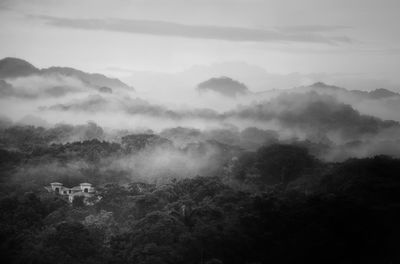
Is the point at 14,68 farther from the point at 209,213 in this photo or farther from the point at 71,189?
the point at 209,213

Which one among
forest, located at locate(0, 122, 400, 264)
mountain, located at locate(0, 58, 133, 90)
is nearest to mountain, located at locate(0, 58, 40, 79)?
mountain, located at locate(0, 58, 133, 90)

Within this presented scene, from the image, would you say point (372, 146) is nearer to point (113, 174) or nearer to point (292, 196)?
point (113, 174)

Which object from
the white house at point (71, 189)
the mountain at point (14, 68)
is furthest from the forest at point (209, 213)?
the mountain at point (14, 68)

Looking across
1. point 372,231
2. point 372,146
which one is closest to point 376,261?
point 372,231

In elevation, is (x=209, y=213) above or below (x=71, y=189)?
above

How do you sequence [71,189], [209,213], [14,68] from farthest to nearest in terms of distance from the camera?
[14,68], [71,189], [209,213]

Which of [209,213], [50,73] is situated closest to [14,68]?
[50,73]
